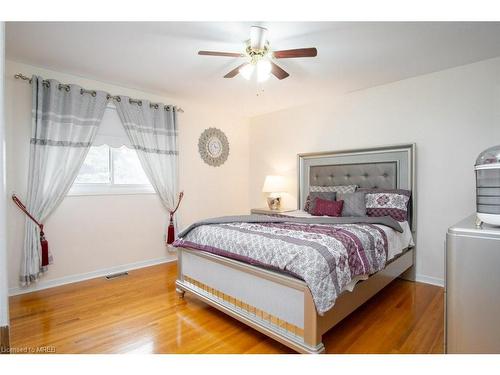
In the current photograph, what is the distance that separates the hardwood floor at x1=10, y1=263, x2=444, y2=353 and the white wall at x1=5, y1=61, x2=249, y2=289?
46 cm

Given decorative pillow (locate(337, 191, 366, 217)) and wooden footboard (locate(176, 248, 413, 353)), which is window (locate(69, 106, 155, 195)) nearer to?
wooden footboard (locate(176, 248, 413, 353))

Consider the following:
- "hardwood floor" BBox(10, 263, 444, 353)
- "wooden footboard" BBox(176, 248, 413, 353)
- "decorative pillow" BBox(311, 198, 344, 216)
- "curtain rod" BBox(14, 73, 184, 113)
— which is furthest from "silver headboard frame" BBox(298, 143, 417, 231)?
"curtain rod" BBox(14, 73, 184, 113)

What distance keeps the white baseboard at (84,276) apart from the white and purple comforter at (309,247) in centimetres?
127

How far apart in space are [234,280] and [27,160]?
2.49 meters

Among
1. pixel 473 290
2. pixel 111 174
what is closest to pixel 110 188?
pixel 111 174

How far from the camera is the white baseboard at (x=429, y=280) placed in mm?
2864

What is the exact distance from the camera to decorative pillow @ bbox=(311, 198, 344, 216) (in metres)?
3.09

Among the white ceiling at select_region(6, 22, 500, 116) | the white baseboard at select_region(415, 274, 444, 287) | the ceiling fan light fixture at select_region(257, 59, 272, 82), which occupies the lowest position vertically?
the white baseboard at select_region(415, 274, 444, 287)

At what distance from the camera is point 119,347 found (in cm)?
178

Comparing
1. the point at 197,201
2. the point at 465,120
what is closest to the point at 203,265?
the point at 197,201
